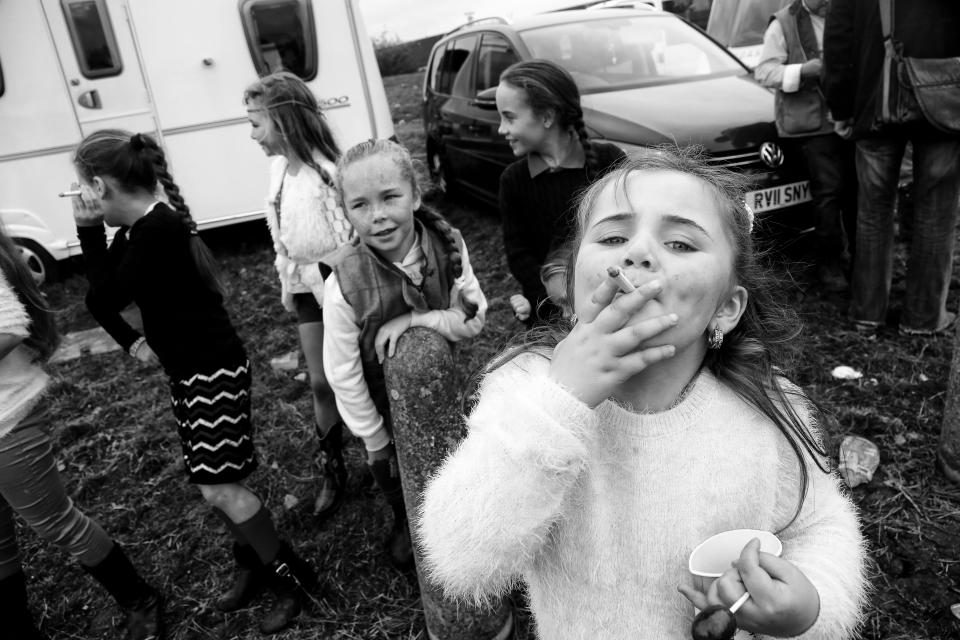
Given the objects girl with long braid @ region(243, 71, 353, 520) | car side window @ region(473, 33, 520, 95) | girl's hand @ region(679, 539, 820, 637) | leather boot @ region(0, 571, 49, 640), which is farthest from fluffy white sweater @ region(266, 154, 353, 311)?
car side window @ region(473, 33, 520, 95)

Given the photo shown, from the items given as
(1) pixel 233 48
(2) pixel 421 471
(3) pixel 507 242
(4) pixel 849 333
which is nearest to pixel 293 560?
(2) pixel 421 471

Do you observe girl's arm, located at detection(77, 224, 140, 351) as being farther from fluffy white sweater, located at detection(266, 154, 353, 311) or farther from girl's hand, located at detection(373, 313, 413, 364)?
girl's hand, located at detection(373, 313, 413, 364)

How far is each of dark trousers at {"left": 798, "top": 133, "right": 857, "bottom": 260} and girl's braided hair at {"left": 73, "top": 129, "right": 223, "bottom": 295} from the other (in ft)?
12.8

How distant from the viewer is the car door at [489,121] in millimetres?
5930

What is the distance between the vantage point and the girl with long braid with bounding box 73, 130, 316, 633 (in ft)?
7.73

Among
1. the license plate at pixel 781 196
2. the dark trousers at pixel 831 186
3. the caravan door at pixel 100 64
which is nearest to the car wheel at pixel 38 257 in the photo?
the caravan door at pixel 100 64

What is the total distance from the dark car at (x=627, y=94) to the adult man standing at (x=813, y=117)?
191 millimetres

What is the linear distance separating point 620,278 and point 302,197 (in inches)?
90.6

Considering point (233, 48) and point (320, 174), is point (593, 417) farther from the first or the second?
point (233, 48)

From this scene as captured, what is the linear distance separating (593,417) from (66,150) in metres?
7.48

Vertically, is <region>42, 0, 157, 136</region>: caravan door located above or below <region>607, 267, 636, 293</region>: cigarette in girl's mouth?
above

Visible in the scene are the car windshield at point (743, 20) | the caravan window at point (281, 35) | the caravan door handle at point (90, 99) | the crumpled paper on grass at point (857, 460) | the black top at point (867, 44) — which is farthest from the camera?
the caravan window at point (281, 35)

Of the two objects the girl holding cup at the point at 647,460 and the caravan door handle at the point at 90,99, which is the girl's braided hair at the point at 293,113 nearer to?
the girl holding cup at the point at 647,460

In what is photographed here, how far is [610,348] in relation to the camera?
0.94m
